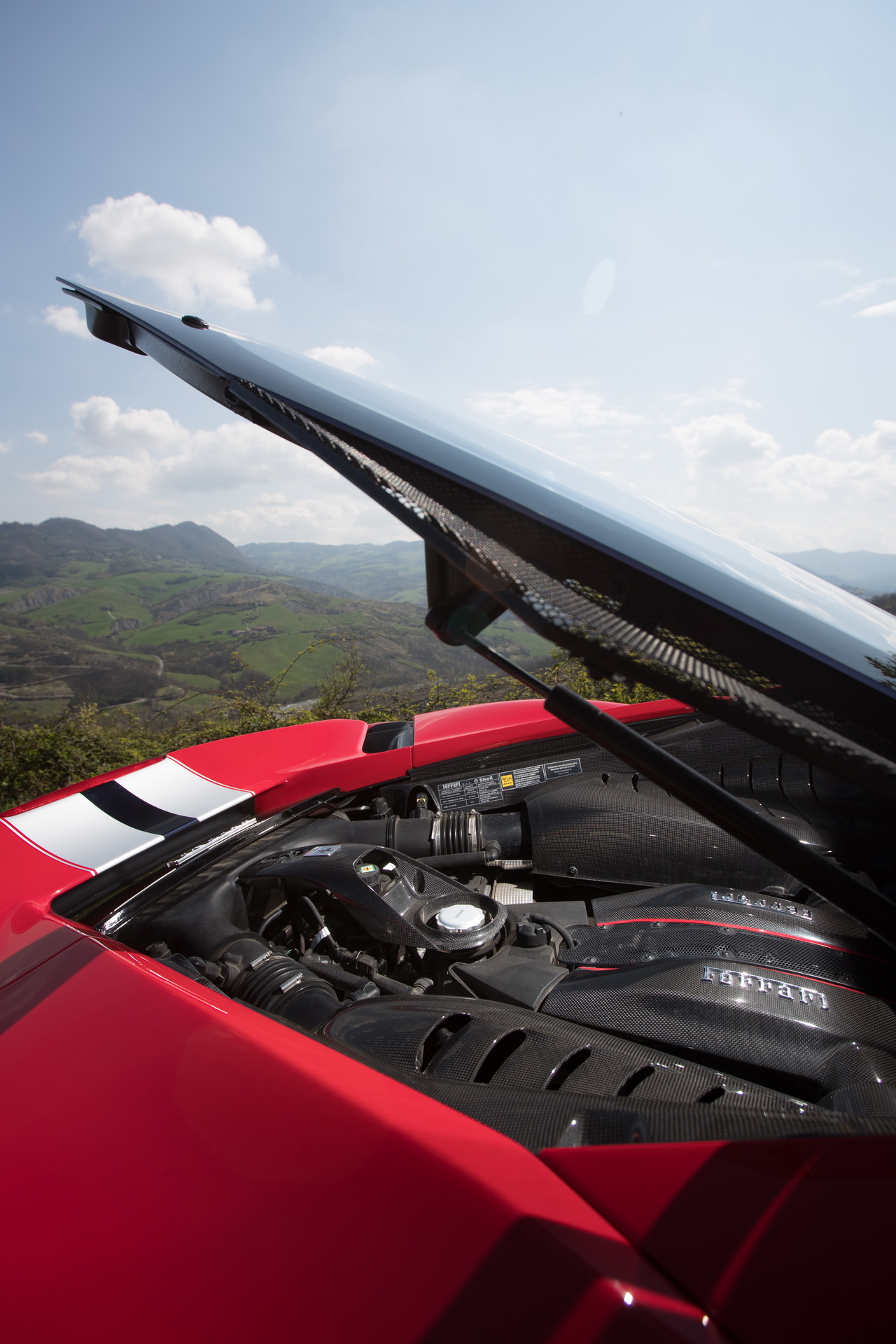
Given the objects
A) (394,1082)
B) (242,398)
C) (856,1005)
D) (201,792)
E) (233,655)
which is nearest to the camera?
(394,1082)

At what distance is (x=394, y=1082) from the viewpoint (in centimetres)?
81

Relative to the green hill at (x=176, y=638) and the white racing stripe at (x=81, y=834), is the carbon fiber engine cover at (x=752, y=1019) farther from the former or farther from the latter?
the green hill at (x=176, y=638)

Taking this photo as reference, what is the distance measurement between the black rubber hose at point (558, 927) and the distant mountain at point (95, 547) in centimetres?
9366

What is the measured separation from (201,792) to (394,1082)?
1336 mm

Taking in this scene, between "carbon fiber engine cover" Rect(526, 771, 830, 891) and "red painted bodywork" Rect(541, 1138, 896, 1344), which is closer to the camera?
"red painted bodywork" Rect(541, 1138, 896, 1344)

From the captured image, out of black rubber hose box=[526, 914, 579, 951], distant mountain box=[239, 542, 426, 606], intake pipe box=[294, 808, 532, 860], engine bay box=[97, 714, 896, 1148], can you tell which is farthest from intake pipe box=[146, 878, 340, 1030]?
distant mountain box=[239, 542, 426, 606]

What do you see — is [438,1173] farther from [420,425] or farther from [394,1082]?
[420,425]

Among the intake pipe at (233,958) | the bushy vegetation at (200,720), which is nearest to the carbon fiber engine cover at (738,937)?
the intake pipe at (233,958)

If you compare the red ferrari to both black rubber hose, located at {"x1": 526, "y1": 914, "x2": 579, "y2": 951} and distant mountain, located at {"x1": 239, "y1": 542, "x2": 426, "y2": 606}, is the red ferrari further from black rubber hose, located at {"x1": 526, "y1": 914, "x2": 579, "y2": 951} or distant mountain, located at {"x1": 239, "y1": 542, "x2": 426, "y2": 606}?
distant mountain, located at {"x1": 239, "y1": 542, "x2": 426, "y2": 606}

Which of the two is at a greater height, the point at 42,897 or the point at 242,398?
the point at 242,398

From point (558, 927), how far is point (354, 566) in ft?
430

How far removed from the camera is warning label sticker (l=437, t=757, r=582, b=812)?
2.14 m

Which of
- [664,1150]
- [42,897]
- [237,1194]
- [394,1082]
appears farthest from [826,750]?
[42,897]

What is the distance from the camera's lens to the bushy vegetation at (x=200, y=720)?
→ 20.5ft
